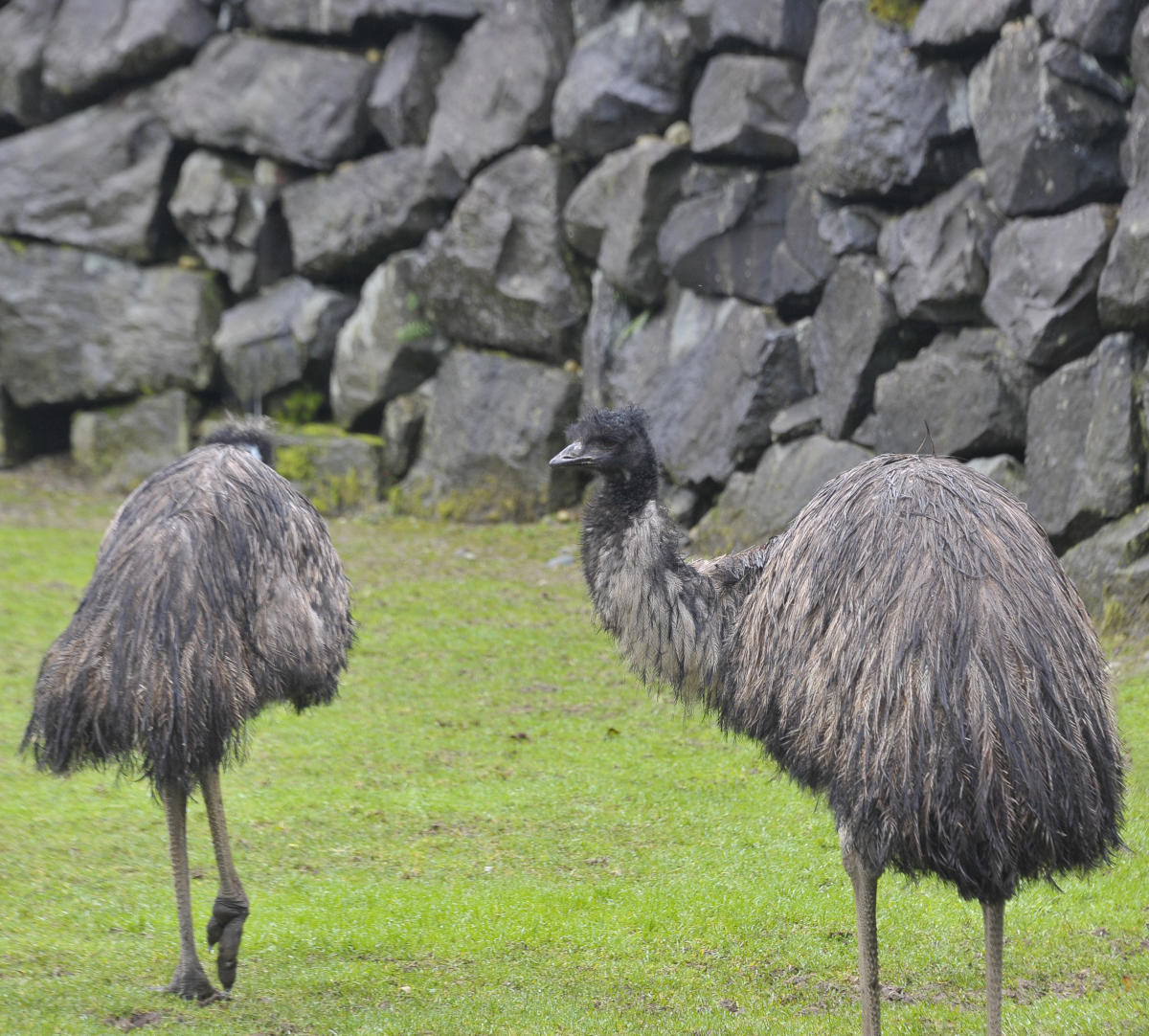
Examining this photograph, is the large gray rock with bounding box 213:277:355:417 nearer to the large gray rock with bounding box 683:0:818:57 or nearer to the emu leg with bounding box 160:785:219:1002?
the large gray rock with bounding box 683:0:818:57

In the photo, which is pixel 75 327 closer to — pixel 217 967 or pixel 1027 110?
pixel 1027 110

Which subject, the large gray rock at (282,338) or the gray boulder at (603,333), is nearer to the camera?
the gray boulder at (603,333)

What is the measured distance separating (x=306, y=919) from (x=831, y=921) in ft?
7.81

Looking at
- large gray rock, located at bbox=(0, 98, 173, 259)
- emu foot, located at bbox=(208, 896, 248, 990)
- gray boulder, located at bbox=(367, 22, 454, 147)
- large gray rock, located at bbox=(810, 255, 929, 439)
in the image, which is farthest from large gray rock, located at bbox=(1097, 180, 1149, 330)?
large gray rock, located at bbox=(0, 98, 173, 259)

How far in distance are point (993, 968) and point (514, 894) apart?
279 cm

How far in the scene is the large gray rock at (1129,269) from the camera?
9781mm

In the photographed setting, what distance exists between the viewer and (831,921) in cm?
641

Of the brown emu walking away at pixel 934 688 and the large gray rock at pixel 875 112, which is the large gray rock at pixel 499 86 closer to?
the large gray rock at pixel 875 112

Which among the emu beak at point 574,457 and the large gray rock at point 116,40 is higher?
the large gray rock at point 116,40

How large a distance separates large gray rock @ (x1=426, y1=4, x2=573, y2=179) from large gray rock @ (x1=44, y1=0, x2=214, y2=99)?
12.8 ft

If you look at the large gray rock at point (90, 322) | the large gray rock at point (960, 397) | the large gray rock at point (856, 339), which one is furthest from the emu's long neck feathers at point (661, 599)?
the large gray rock at point (90, 322)

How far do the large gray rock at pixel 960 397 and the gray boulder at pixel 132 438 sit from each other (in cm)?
952

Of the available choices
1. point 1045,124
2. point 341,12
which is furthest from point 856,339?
point 341,12

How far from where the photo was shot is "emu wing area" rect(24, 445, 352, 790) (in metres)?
5.16
